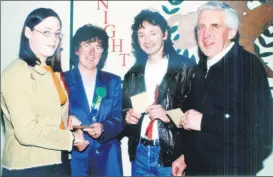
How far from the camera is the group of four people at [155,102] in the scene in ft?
8.58

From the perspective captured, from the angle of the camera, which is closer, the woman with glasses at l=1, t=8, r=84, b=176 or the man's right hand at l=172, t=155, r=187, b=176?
the woman with glasses at l=1, t=8, r=84, b=176

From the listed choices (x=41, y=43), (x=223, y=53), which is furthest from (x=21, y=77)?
(x=223, y=53)

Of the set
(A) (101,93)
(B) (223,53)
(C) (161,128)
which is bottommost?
(C) (161,128)

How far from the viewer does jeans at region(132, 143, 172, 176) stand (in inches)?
105

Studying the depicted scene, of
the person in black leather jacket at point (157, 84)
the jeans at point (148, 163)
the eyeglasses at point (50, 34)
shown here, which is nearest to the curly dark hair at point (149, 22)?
the person in black leather jacket at point (157, 84)

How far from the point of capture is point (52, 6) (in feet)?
8.75

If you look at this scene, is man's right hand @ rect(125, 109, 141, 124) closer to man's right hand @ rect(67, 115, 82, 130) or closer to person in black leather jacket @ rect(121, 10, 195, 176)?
person in black leather jacket @ rect(121, 10, 195, 176)

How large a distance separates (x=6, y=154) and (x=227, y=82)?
1563 millimetres

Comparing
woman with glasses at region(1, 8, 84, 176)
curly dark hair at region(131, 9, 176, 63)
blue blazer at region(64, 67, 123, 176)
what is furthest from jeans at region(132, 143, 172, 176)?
curly dark hair at region(131, 9, 176, 63)

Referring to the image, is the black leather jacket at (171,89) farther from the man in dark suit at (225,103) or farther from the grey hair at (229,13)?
the grey hair at (229,13)

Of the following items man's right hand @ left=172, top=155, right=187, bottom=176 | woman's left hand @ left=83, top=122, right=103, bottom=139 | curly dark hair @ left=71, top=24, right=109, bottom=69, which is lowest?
man's right hand @ left=172, top=155, right=187, bottom=176

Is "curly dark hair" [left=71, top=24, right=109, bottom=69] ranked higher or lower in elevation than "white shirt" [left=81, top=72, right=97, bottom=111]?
higher

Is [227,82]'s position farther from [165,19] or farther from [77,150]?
[77,150]

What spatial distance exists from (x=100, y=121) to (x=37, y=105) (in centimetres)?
44
